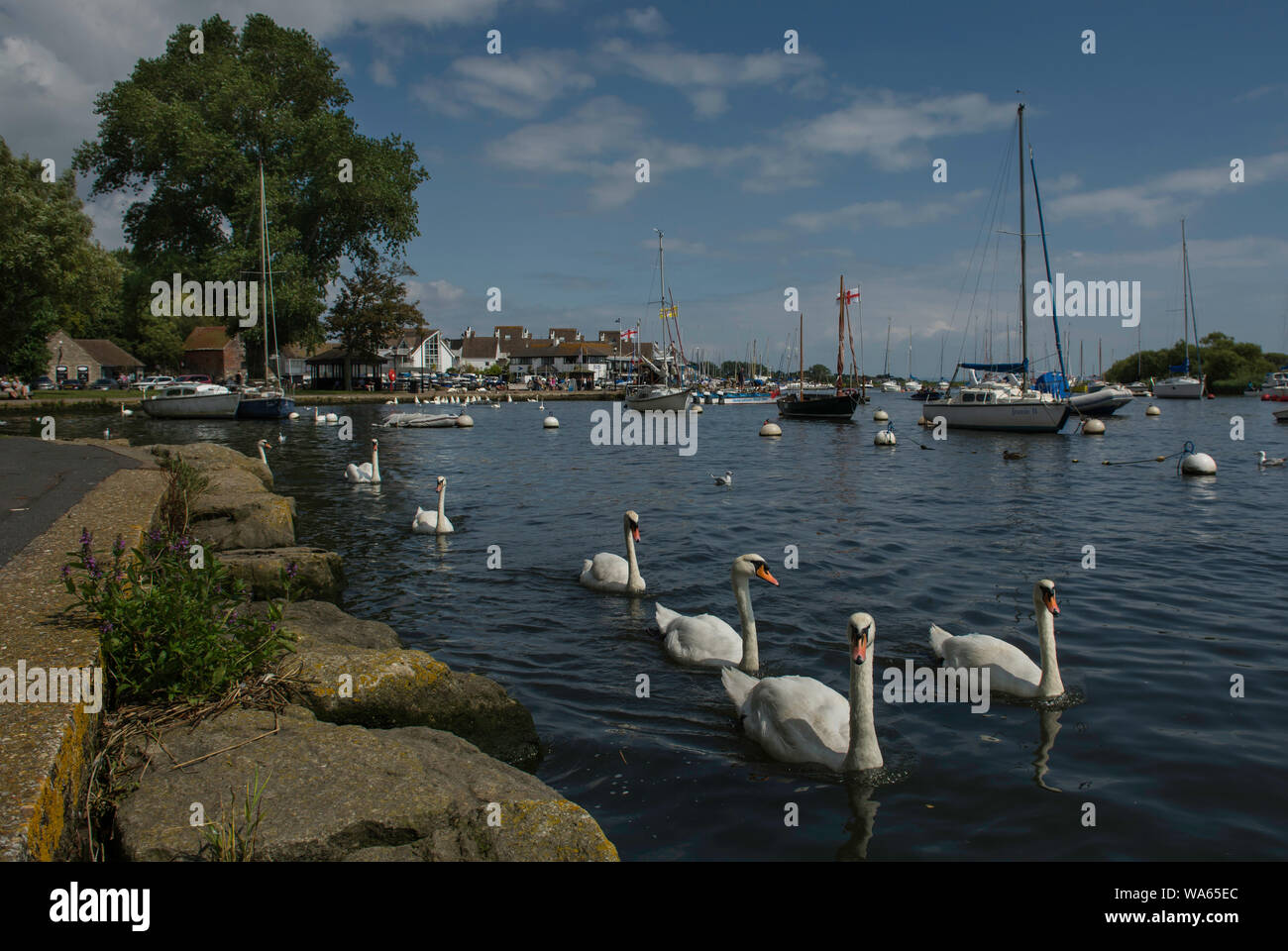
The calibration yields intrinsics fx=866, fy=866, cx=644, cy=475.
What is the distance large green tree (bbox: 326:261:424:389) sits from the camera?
3059 inches

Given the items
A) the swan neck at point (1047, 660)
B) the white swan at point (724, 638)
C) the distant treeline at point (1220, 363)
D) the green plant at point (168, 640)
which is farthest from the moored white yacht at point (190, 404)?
the distant treeline at point (1220, 363)

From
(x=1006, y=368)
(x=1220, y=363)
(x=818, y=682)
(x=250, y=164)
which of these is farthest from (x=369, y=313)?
(x=1220, y=363)

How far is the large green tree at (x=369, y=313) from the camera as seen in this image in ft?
255

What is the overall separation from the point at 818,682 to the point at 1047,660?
2136 mm

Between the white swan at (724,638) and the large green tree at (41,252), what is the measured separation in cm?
4165

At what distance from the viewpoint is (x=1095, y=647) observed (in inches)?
365

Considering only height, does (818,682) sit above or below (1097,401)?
below

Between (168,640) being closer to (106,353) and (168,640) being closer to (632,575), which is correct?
(632,575)

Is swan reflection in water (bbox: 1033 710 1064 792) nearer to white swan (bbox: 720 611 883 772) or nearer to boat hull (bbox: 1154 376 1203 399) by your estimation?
white swan (bbox: 720 611 883 772)

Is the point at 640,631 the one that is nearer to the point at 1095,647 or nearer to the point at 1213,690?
the point at 1095,647

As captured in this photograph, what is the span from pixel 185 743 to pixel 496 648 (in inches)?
189

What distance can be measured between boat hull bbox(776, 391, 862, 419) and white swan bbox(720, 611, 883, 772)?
4896 centimetres

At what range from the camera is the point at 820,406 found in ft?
184
